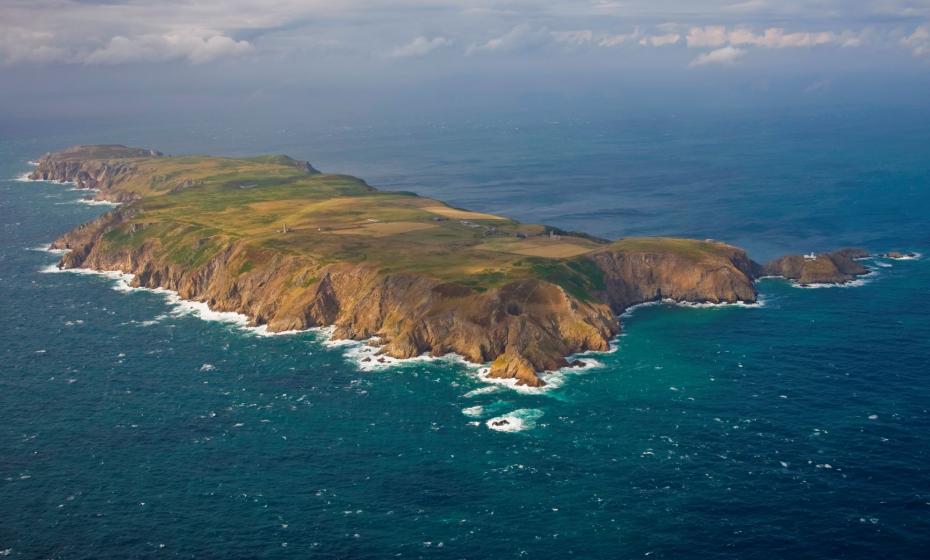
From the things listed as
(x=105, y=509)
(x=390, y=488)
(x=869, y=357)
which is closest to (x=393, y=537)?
(x=390, y=488)

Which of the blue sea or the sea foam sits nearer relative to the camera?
the blue sea

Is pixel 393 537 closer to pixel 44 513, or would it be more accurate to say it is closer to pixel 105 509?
pixel 105 509

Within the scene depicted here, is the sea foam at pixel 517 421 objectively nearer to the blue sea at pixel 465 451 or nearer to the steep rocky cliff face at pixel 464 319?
the blue sea at pixel 465 451

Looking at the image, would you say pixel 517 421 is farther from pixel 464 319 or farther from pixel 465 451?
pixel 464 319

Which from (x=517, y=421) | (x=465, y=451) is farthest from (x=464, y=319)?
(x=465, y=451)

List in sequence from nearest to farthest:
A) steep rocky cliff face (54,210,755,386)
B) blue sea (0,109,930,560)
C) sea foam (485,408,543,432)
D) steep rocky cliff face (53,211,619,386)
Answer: blue sea (0,109,930,560)
sea foam (485,408,543,432)
steep rocky cliff face (54,210,755,386)
steep rocky cliff face (53,211,619,386)

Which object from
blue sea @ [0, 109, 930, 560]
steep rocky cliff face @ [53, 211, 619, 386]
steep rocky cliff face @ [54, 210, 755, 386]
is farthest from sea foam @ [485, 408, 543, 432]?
steep rocky cliff face @ [53, 211, 619, 386]

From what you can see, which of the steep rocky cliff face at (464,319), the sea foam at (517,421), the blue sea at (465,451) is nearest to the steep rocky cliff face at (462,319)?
the steep rocky cliff face at (464,319)

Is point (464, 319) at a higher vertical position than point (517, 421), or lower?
higher

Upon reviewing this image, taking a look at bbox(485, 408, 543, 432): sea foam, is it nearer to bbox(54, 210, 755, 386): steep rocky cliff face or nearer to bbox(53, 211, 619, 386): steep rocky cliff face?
bbox(54, 210, 755, 386): steep rocky cliff face

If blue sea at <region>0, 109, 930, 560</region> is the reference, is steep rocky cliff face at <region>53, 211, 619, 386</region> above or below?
above

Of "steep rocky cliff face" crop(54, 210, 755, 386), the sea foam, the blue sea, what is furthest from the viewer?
"steep rocky cliff face" crop(54, 210, 755, 386)
